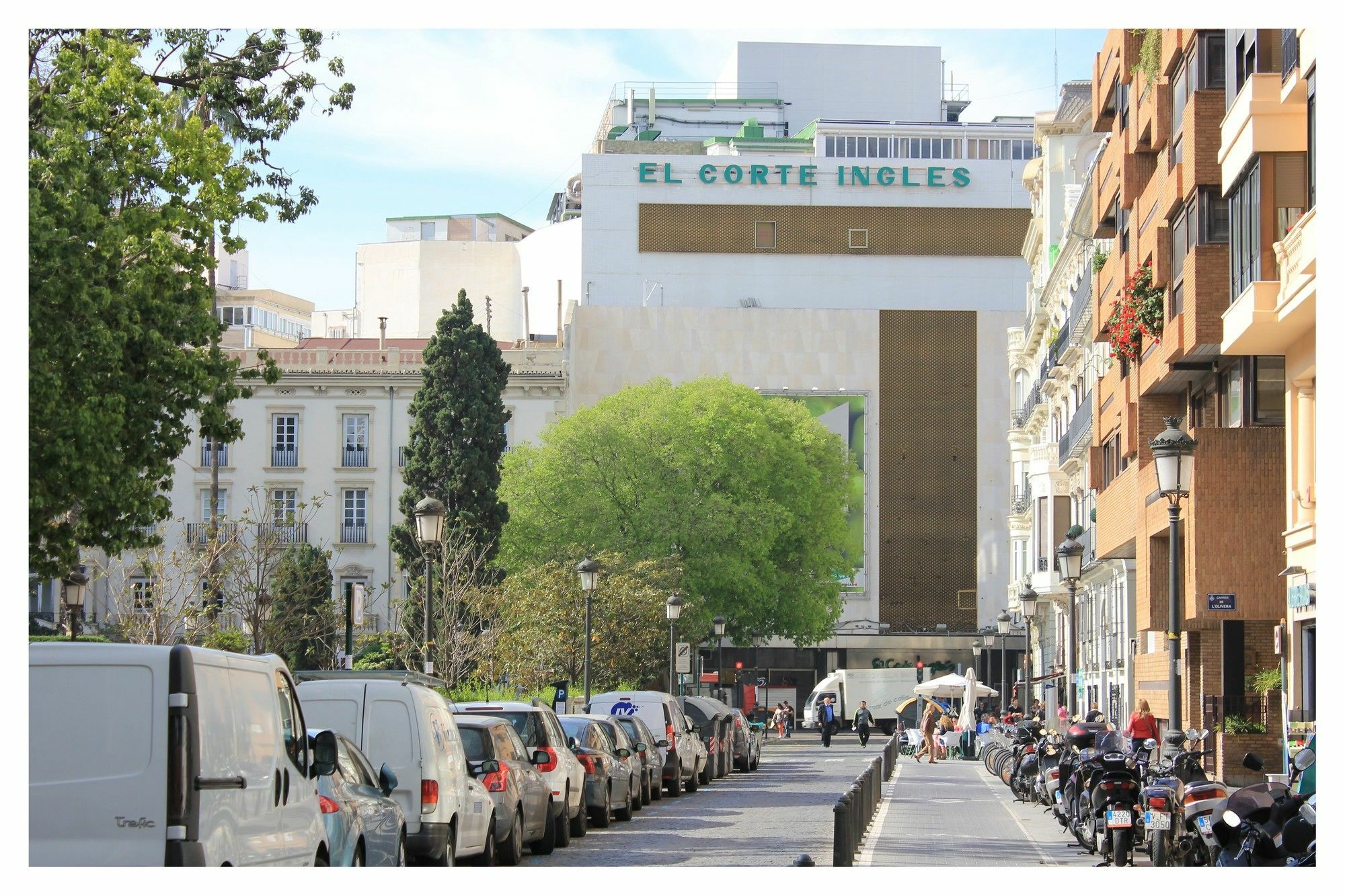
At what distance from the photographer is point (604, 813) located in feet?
79.3

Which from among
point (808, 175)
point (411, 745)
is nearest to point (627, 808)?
point (411, 745)

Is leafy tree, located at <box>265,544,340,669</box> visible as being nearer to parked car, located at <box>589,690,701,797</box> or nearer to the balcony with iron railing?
parked car, located at <box>589,690,701,797</box>

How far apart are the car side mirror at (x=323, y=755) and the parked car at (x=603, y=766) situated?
11117mm

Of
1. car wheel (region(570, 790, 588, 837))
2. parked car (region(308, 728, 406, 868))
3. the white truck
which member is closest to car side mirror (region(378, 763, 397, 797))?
parked car (region(308, 728, 406, 868))

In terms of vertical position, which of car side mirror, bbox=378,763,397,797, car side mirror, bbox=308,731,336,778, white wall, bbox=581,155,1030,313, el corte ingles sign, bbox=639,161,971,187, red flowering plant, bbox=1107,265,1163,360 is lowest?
car side mirror, bbox=378,763,397,797

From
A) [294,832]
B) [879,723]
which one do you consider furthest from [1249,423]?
[879,723]

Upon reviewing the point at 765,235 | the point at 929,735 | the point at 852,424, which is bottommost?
the point at 929,735

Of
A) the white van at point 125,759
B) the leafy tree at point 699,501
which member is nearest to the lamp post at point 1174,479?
the white van at point 125,759

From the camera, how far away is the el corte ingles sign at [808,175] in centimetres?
9125

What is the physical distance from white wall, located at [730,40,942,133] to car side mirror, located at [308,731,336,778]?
91038 millimetres

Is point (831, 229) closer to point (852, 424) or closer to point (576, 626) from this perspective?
point (852, 424)

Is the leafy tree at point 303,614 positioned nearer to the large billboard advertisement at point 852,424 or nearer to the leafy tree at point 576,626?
the leafy tree at point 576,626

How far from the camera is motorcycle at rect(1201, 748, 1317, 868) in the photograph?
13039mm

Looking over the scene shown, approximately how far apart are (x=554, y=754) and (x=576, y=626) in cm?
2639
